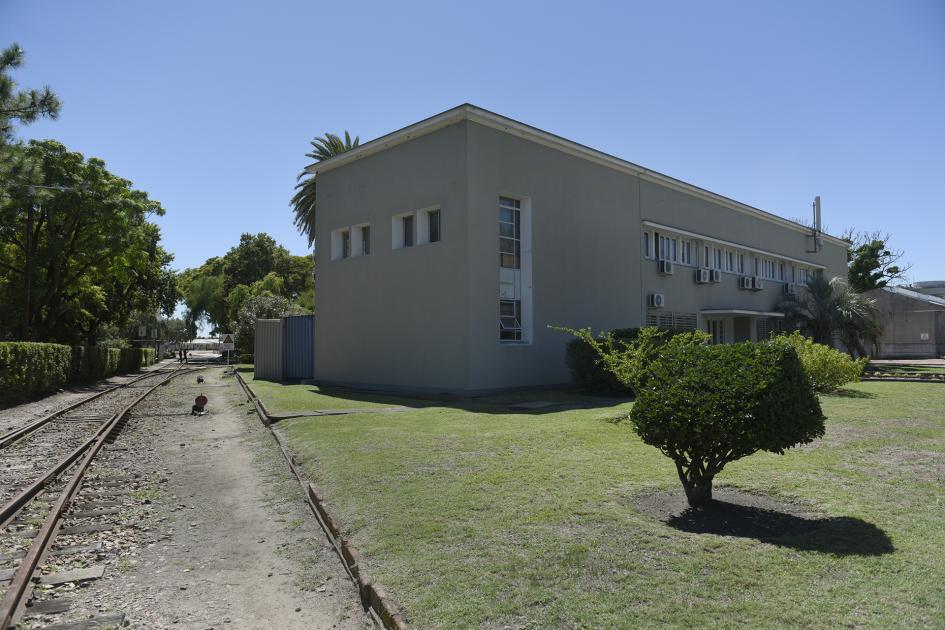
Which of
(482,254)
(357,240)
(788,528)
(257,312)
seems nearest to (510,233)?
(482,254)

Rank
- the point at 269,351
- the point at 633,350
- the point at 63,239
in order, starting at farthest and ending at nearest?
1. the point at 63,239
2. the point at 269,351
3. the point at 633,350

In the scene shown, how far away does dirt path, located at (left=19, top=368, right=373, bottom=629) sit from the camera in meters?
4.45

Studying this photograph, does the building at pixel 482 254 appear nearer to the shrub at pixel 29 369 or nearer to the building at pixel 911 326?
the shrub at pixel 29 369

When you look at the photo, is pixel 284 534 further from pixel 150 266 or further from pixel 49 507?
pixel 150 266

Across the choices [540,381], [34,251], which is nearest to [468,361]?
[540,381]

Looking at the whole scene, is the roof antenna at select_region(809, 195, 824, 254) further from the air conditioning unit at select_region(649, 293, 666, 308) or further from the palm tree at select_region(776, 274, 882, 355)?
the air conditioning unit at select_region(649, 293, 666, 308)

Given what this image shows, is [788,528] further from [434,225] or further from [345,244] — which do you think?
[345,244]

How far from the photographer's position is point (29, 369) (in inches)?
805

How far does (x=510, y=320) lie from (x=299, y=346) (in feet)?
41.2

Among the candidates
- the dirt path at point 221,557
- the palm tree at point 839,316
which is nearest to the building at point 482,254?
the palm tree at point 839,316

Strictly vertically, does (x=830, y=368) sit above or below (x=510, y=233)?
below

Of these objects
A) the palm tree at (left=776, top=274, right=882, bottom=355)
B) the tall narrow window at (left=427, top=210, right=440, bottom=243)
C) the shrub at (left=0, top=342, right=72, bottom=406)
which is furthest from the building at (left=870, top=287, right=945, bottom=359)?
the shrub at (left=0, top=342, right=72, bottom=406)

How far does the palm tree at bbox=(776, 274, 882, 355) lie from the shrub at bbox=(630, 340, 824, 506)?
24801mm

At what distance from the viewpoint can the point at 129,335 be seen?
75.1 metres
